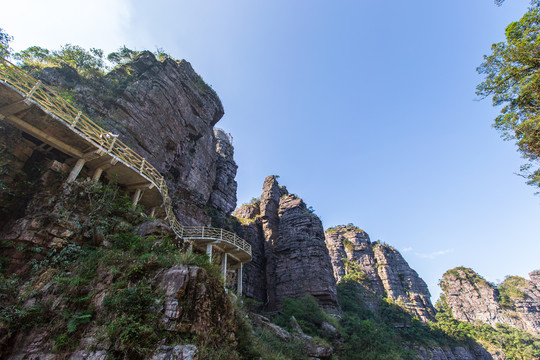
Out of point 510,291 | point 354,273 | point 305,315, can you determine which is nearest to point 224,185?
point 305,315

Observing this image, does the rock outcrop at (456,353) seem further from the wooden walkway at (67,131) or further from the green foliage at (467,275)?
the wooden walkway at (67,131)

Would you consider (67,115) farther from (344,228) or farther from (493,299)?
(493,299)

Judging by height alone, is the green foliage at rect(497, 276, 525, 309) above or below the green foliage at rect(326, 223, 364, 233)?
below

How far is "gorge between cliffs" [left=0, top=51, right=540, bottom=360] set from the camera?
625 cm

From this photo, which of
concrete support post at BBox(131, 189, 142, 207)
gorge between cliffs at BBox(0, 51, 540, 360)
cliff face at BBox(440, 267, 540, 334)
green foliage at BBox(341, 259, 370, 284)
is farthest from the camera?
cliff face at BBox(440, 267, 540, 334)

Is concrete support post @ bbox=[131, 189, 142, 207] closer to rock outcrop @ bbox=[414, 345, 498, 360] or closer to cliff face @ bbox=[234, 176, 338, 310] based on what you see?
cliff face @ bbox=[234, 176, 338, 310]

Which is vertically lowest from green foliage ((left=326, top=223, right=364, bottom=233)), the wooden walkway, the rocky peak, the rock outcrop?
the rock outcrop

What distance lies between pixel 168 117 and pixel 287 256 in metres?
22.3

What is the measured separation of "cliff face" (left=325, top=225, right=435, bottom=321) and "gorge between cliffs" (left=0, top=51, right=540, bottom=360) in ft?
1.58

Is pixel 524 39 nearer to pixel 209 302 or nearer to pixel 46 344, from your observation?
pixel 209 302

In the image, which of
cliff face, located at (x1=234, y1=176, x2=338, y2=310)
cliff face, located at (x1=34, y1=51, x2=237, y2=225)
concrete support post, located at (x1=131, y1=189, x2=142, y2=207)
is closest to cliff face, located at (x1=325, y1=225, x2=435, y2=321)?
cliff face, located at (x1=234, y1=176, x2=338, y2=310)

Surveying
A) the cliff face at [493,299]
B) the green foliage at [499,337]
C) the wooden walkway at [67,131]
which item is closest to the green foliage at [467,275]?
the cliff face at [493,299]

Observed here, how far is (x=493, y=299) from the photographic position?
5869 cm

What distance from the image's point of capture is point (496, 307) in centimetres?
5766
